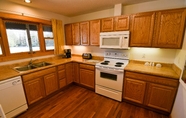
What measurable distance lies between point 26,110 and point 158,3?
3.84m

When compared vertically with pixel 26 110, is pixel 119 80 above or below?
above

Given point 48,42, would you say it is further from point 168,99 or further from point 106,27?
point 168,99

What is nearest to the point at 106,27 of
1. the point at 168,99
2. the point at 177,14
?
the point at 177,14

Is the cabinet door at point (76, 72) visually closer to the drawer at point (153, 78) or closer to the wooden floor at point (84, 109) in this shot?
the wooden floor at point (84, 109)

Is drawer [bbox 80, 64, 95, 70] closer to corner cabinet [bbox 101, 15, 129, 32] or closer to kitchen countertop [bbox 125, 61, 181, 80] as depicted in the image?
kitchen countertop [bbox 125, 61, 181, 80]

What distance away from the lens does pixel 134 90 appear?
2.00 meters

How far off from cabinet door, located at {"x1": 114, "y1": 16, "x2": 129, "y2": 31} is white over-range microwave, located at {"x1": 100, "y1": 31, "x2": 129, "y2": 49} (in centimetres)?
14

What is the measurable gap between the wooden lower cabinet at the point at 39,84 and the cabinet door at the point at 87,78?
78 centimetres

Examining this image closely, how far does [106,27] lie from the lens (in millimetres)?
2385

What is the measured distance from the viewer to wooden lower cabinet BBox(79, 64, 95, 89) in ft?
8.45

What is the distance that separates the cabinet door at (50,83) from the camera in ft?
7.36

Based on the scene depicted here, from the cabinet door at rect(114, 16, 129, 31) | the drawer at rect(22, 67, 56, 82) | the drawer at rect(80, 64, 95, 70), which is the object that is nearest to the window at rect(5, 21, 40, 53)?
the drawer at rect(22, 67, 56, 82)

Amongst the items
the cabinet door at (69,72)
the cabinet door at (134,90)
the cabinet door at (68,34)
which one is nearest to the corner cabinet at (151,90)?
the cabinet door at (134,90)

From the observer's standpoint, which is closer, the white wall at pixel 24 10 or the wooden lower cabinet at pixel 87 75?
the white wall at pixel 24 10
